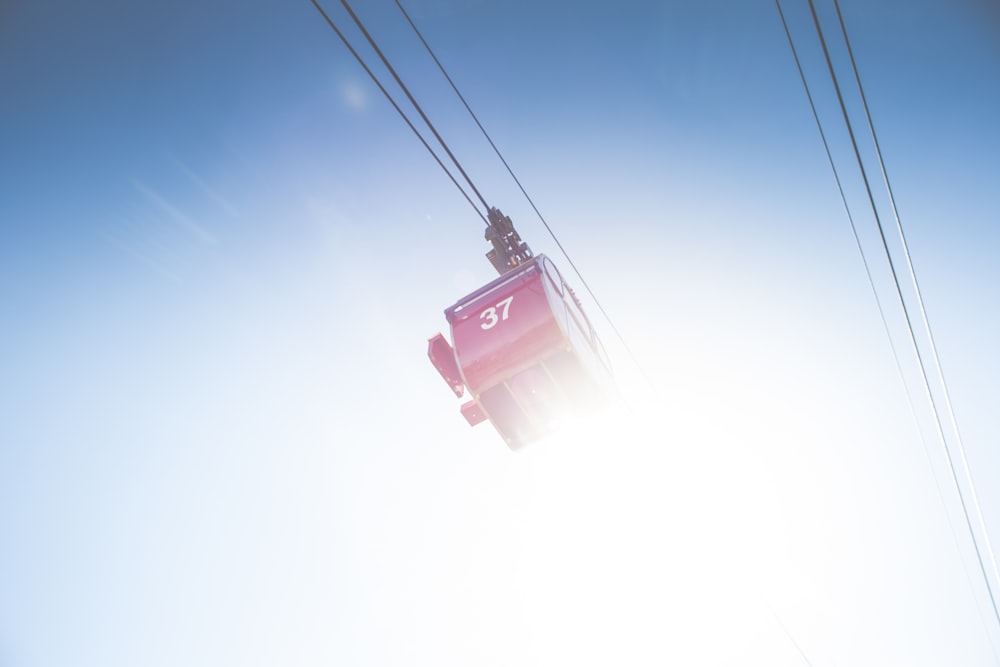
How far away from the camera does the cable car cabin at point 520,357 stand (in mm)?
3393

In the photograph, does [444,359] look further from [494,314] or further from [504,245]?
[504,245]

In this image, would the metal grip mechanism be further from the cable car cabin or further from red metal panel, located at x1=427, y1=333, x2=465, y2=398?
red metal panel, located at x1=427, y1=333, x2=465, y2=398

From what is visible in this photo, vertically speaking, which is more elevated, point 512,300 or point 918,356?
point 512,300

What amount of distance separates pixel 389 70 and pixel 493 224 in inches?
86.7

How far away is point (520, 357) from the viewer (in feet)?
11.1

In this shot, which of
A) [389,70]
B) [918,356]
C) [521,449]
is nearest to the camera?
[389,70]

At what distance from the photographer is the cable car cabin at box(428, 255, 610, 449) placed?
3.39m

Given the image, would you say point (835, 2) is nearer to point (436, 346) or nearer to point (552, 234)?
point (552, 234)

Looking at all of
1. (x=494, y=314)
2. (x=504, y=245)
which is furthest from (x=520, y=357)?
(x=504, y=245)

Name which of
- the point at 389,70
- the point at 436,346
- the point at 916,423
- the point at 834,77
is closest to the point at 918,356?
the point at 916,423

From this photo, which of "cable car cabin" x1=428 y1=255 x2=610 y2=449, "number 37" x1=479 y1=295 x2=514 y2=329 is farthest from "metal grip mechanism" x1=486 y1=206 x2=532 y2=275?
"number 37" x1=479 y1=295 x2=514 y2=329

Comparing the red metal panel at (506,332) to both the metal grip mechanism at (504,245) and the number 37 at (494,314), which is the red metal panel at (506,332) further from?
the metal grip mechanism at (504,245)

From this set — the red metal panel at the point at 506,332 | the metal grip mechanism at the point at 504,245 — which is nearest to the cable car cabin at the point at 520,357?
the red metal panel at the point at 506,332

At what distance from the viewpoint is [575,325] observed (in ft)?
12.9
